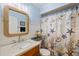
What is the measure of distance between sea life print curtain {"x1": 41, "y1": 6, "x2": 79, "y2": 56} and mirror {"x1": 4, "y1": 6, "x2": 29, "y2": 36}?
248 millimetres

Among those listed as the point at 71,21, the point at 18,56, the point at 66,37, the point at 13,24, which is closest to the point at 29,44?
the point at 18,56

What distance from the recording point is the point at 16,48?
1.51m

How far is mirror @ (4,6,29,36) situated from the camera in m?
1.50

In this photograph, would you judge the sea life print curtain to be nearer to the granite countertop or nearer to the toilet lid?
the toilet lid

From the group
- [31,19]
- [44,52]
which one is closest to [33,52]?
[44,52]

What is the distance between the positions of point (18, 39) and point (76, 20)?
83 centimetres

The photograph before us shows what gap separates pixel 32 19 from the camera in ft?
5.24

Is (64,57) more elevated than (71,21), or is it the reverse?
(71,21)

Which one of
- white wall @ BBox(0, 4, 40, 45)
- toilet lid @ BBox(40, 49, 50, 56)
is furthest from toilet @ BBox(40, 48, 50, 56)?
white wall @ BBox(0, 4, 40, 45)

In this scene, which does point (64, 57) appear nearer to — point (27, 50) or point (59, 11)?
point (27, 50)

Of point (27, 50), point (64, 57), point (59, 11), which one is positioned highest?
point (59, 11)

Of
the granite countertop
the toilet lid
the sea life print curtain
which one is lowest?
the toilet lid

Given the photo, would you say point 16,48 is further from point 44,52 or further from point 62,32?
point 62,32

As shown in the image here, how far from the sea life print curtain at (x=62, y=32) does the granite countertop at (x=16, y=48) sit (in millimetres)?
222
